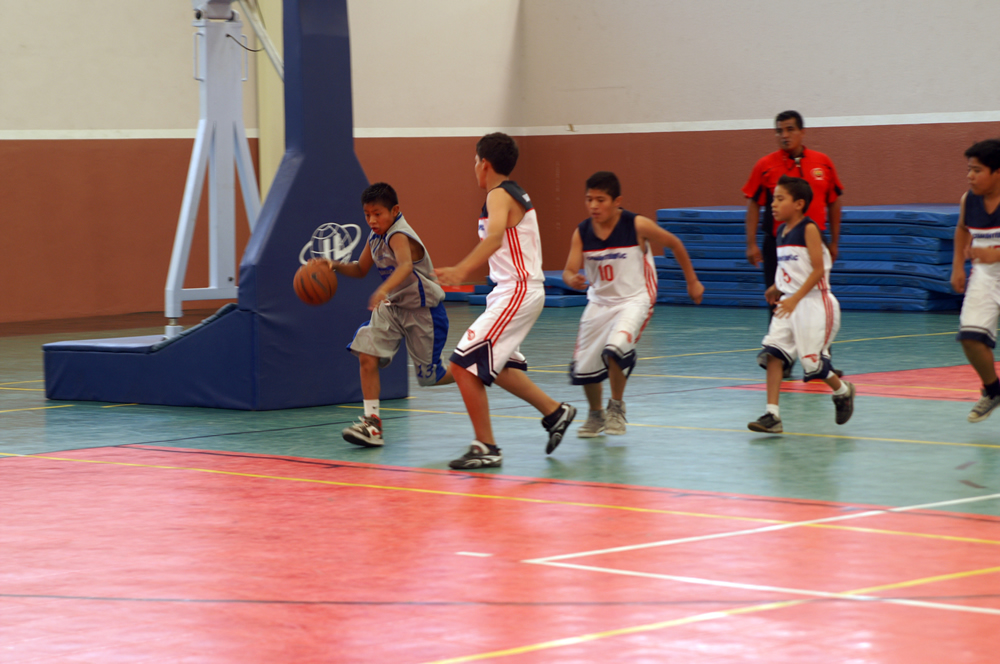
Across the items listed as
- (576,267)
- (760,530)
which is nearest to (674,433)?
(576,267)

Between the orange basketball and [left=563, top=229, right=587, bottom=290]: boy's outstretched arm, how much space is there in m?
1.53

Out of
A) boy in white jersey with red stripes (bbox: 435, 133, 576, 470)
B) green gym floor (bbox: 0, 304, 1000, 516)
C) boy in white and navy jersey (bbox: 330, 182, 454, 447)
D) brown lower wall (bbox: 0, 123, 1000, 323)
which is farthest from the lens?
brown lower wall (bbox: 0, 123, 1000, 323)

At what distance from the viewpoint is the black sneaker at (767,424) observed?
30.5 ft

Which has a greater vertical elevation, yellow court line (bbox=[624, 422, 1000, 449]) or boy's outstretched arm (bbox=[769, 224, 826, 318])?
boy's outstretched arm (bbox=[769, 224, 826, 318])

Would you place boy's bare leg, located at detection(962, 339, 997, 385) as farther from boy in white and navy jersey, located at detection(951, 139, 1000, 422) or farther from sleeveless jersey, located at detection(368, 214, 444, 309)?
sleeveless jersey, located at detection(368, 214, 444, 309)

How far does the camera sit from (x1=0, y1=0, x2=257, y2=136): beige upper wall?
1962cm

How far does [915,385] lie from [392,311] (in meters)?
4.59

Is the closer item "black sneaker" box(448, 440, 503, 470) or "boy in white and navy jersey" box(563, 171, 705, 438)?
"black sneaker" box(448, 440, 503, 470)

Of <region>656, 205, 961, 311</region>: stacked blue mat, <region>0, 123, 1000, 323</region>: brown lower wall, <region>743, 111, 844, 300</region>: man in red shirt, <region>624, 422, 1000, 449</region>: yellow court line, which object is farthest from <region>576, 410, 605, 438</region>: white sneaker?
<region>0, 123, 1000, 323</region>: brown lower wall

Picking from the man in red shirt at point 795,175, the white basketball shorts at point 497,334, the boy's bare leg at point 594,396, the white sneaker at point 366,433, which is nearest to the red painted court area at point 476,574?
the white basketball shorts at point 497,334

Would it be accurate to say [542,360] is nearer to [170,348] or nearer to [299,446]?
[170,348]

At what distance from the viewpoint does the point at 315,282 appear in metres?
9.61

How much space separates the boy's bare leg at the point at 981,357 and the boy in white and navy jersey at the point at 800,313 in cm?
80

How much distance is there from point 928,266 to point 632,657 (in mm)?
15496
